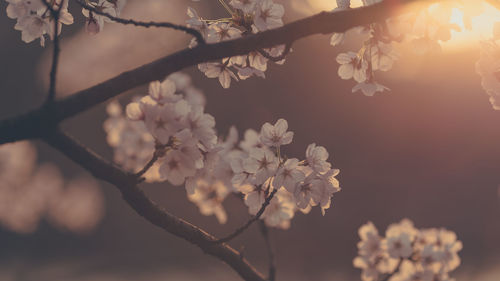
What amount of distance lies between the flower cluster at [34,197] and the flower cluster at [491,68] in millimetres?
4542

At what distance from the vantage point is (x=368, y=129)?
7586 mm

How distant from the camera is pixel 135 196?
3.02 feet

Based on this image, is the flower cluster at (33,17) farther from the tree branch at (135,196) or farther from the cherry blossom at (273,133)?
the cherry blossom at (273,133)

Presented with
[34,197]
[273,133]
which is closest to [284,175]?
[273,133]

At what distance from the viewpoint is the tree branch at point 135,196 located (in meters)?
0.84

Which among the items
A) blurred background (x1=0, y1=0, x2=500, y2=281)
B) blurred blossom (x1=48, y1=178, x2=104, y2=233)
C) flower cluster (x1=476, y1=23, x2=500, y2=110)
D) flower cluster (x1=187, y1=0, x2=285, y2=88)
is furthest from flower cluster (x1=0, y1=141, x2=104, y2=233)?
flower cluster (x1=476, y1=23, x2=500, y2=110)

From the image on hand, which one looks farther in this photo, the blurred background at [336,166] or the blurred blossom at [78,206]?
the blurred background at [336,166]

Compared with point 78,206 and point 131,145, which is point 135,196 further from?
point 78,206

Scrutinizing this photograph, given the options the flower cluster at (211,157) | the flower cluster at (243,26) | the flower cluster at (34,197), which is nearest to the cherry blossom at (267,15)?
the flower cluster at (243,26)

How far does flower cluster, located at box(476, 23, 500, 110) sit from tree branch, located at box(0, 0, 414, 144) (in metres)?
0.47

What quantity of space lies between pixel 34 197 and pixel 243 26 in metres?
5.21

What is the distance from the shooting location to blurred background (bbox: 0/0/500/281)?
6941 mm

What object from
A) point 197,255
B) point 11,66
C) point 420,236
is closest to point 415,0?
point 420,236

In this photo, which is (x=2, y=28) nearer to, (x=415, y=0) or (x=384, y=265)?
(x=384, y=265)
